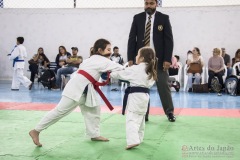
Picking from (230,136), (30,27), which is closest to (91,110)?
(230,136)

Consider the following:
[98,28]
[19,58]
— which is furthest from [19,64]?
[98,28]

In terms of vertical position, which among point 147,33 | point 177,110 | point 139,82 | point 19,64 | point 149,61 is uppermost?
point 147,33

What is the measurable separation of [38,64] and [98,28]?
2772mm

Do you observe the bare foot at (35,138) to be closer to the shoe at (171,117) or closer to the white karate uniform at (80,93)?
the white karate uniform at (80,93)

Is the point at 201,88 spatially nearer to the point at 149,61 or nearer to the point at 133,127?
the point at 149,61

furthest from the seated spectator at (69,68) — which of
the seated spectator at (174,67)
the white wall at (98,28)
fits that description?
the seated spectator at (174,67)

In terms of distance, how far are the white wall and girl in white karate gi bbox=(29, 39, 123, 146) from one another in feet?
32.1

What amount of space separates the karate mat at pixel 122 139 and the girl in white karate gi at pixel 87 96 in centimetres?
20

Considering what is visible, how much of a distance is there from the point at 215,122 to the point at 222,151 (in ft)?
6.15

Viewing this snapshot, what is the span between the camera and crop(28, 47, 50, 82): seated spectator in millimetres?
13422

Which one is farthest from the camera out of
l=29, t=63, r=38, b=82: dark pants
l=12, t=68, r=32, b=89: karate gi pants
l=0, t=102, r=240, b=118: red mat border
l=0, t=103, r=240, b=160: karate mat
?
l=29, t=63, r=38, b=82: dark pants

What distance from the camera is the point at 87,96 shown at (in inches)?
155

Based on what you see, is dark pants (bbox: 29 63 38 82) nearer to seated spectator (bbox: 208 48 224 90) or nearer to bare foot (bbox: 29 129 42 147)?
seated spectator (bbox: 208 48 224 90)

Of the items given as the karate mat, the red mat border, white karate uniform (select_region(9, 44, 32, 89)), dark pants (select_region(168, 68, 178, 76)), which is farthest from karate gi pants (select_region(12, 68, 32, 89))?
the karate mat
